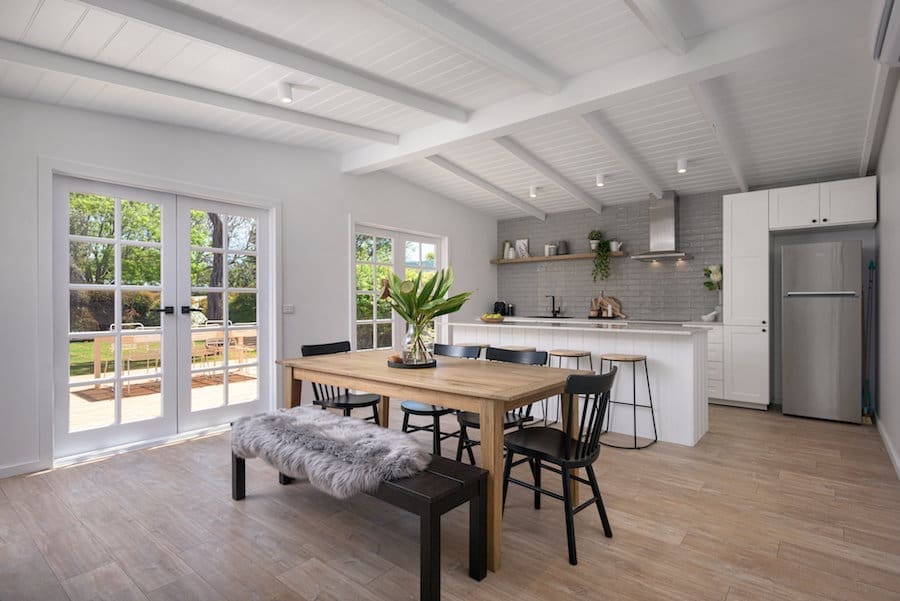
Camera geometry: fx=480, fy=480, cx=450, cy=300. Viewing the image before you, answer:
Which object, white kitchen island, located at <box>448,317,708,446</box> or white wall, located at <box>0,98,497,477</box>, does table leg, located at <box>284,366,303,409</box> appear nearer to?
white wall, located at <box>0,98,497,477</box>

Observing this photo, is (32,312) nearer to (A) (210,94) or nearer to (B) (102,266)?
(B) (102,266)

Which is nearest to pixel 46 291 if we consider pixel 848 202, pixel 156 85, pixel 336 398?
pixel 156 85

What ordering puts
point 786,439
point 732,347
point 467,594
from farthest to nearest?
point 732,347 < point 786,439 < point 467,594

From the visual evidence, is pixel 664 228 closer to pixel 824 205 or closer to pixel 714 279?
pixel 714 279

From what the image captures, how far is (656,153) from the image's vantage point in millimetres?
4777

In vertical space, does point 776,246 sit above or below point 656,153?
below

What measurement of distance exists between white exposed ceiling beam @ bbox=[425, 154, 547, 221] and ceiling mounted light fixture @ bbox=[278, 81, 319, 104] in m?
1.92

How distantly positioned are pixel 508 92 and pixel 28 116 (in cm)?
328

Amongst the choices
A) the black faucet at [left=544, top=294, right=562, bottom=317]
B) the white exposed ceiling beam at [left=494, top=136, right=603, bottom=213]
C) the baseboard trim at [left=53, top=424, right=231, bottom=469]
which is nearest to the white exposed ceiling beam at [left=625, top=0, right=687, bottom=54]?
the white exposed ceiling beam at [left=494, top=136, right=603, bottom=213]

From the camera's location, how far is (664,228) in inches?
232

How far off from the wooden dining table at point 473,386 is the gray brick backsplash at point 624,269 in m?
4.00

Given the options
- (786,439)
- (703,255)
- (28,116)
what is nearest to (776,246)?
(703,255)

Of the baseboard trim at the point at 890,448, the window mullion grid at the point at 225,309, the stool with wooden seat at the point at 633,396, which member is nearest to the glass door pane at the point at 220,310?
the window mullion grid at the point at 225,309

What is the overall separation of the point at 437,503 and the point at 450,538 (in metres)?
0.65
